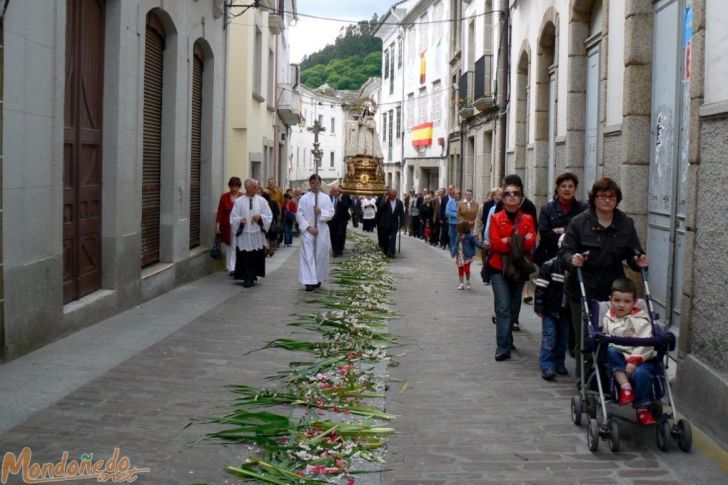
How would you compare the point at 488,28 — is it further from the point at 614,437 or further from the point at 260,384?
the point at 614,437

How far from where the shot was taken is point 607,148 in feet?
38.7

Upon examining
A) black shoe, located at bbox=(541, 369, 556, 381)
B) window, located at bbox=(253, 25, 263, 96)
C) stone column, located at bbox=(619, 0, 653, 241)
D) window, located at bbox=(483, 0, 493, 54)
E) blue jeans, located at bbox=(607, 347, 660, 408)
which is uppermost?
window, located at bbox=(483, 0, 493, 54)

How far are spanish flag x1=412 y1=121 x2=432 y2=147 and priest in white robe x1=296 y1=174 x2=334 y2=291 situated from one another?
2411cm

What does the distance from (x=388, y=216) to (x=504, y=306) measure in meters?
15.0

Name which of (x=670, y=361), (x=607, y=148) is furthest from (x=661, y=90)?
(x=670, y=361)

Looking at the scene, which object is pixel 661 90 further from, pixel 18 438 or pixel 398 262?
pixel 398 262

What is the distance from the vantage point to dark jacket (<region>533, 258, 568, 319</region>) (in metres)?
8.20

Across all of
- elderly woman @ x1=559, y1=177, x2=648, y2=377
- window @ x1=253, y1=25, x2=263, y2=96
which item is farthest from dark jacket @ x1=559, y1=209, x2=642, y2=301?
window @ x1=253, y1=25, x2=263, y2=96

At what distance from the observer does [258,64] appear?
2498 centimetres

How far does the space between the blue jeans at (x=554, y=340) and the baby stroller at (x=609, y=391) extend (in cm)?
167

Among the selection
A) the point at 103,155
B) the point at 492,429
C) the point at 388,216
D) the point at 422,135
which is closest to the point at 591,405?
the point at 492,429

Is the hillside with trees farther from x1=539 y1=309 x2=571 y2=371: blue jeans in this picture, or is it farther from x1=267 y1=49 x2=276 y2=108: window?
x1=539 y1=309 x2=571 y2=371: blue jeans

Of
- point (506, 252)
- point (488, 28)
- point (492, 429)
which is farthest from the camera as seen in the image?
point (488, 28)

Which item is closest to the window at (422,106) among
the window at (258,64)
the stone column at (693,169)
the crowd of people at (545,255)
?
the window at (258,64)
